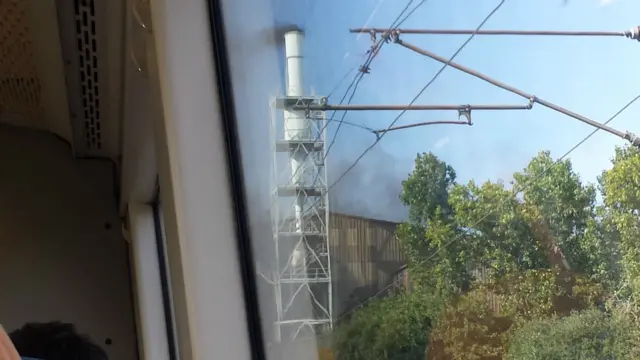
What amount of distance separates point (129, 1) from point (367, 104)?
796 mm

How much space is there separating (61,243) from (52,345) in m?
0.75

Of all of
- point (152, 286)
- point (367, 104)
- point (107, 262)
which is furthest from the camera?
point (107, 262)

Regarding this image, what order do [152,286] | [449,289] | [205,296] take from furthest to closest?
[152,286], [205,296], [449,289]

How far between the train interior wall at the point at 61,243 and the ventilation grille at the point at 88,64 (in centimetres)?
37

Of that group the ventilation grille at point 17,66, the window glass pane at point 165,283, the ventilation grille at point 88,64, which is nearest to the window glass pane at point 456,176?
the ventilation grille at point 88,64

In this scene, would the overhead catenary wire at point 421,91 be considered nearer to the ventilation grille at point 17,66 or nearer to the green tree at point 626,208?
the green tree at point 626,208

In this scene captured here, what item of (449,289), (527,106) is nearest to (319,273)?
(449,289)

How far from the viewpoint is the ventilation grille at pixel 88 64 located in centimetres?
181

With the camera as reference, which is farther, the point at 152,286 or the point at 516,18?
the point at 152,286

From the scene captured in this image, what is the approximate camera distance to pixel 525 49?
53cm

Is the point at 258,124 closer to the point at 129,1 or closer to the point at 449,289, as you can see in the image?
the point at 129,1

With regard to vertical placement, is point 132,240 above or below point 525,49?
below

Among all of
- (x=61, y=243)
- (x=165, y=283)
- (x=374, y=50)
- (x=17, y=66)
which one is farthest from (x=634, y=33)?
(x=61, y=243)

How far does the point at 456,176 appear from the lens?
2.07 feet
